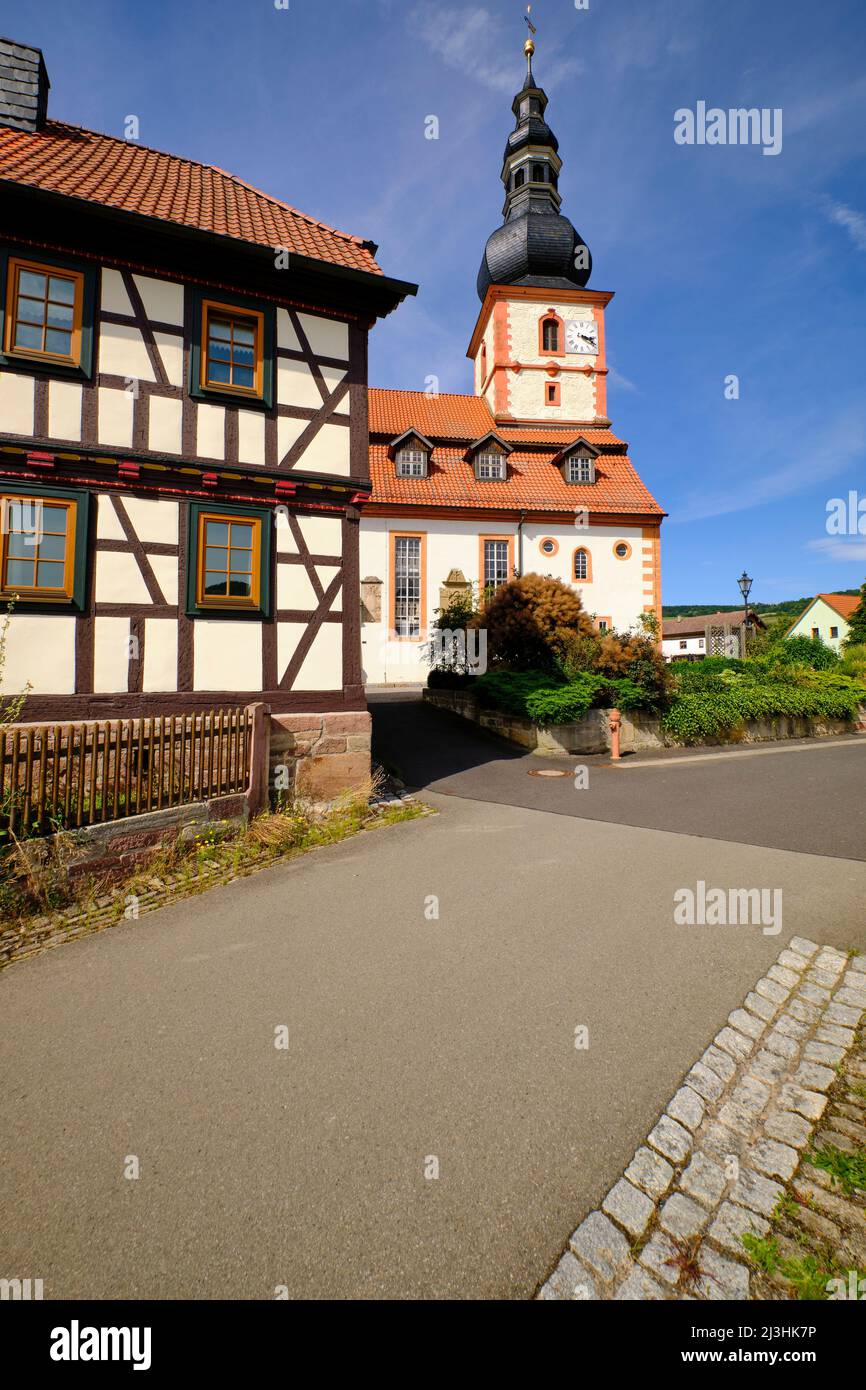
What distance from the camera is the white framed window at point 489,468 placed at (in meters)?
25.0

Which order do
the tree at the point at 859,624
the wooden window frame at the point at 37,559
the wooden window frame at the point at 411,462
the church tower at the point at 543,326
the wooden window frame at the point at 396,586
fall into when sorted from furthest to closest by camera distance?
the tree at the point at 859,624 → the church tower at the point at 543,326 → the wooden window frame at the point at 411,462 → the wooden window frame at the point at 396,586 → the wooden window frame at the point at 37,559

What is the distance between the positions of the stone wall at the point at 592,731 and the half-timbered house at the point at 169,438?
15.8 feet

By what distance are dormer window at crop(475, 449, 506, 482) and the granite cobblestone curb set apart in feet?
79.9

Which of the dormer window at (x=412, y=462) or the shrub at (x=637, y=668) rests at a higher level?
the dormer window at (x=412, y=462)

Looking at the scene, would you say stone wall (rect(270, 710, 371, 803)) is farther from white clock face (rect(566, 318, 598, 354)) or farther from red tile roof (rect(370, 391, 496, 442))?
white clock face (rect(566, 318, 598, 354))

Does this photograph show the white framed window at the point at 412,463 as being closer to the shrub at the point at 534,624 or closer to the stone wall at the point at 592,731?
the shrub at the point at 534,624

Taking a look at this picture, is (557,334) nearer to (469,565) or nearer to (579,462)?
(579,462)

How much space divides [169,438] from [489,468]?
1940 cm

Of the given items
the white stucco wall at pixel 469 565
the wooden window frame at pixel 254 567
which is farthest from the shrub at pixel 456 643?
the wooden window frame at pixel 254 567

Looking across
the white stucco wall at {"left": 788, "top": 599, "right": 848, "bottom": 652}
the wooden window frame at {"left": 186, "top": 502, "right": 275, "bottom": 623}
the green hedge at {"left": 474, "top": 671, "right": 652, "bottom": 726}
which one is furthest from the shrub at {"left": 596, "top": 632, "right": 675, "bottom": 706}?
the white stucco wall at {"left": 788, "top": 599, "right": 848, "bottom": 652}

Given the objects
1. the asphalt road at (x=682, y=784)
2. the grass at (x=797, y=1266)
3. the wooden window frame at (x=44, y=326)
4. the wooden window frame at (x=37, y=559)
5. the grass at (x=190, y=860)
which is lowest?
the grass at (x=797, y=1266)

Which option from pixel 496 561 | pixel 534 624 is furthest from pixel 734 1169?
pixel 496 561

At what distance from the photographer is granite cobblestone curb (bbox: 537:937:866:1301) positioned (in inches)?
71.8
